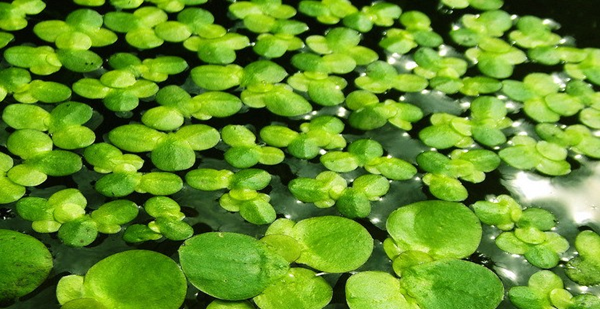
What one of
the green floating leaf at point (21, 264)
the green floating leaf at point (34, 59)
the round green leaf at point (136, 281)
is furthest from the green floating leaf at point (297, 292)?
the green floating leaf at point (34, 59)

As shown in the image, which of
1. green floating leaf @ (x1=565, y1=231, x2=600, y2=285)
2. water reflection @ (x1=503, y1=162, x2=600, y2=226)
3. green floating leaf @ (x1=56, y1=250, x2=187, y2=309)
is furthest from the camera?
water reflection @ (x1=503, y1=162, x2=600, y2=226)

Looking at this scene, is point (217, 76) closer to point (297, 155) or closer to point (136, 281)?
point (297, 155)

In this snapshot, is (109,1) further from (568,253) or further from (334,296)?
(568,253)

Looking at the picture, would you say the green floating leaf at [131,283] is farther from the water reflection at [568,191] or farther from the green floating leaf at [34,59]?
the water reflection at [568,191]

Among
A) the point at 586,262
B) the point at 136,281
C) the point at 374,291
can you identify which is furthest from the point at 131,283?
the point at 586,262

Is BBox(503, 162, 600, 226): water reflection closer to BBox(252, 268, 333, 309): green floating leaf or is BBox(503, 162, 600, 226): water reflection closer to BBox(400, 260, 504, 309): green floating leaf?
BBox(400, 260, 504, 309): green floating leaf

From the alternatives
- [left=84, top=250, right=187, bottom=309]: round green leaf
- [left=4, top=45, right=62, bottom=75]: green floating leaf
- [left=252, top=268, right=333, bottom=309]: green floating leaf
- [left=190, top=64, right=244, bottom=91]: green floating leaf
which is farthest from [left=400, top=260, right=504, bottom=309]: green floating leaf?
[left=4, top=45, right=62, bottom=75]: green floating leaf
